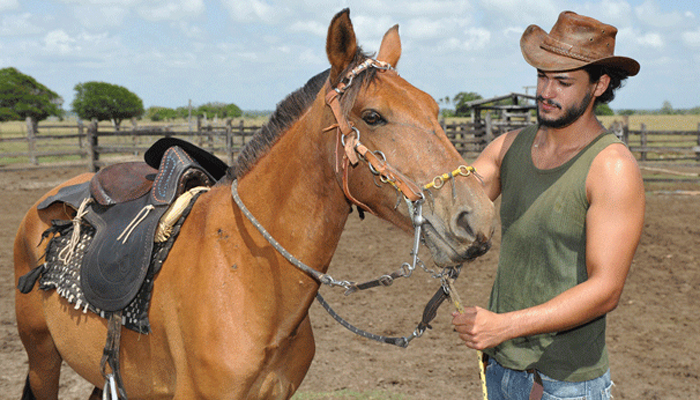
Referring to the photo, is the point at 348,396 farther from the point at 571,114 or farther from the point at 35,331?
the point at 571,114

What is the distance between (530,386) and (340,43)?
1.55 metres

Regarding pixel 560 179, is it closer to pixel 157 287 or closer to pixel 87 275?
pixel 157 287

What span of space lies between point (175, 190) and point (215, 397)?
1010mm

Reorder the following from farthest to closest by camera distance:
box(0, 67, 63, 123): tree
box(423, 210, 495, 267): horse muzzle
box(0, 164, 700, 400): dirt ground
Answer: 1. box(0, 67, 63, 123): tree
2. box(0, 164, 700, 400): dirt ground
3. box(423, 210, 495, 267): horse muzzle

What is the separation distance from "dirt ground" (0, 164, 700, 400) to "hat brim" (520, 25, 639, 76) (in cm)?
296

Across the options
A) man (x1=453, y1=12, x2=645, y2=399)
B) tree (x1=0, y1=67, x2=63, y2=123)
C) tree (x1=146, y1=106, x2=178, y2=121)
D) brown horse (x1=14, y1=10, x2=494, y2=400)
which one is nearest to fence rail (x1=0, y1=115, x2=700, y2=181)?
brown horse (x1=14, y1=10, x2=494, y2=400)

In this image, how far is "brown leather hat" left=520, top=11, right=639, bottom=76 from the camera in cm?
181

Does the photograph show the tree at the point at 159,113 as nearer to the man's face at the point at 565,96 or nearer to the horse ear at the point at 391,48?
the horse ear at the point at 391,48

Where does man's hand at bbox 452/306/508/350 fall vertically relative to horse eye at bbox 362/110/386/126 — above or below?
below

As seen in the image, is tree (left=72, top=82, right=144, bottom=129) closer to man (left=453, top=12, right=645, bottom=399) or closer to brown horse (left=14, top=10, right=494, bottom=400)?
brown horse (left=14, top=10, right=494, bottom=400)

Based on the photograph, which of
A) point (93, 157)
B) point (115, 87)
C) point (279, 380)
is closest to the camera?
point (279, 380)

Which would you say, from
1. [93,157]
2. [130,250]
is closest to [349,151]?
[130,250]

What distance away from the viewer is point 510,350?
2037 mm

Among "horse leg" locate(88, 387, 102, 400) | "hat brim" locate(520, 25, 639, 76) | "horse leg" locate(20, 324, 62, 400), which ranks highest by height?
"hat brim" locate(520, 25, 639, 76)
